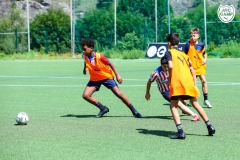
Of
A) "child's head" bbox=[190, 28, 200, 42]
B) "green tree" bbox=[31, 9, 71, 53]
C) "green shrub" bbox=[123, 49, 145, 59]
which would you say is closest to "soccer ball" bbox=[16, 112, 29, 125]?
"child's head" bbox=[190, 28, 200, 42]

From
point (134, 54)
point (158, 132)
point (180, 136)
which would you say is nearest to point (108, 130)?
point (158, 132)

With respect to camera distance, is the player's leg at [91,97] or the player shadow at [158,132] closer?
the player shadow at [158,132]

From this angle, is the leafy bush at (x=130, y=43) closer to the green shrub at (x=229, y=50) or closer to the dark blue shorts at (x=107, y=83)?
the green shrub at (x=229, y=50)

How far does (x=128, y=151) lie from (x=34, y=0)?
279 ft

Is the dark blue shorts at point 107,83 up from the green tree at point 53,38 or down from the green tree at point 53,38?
down

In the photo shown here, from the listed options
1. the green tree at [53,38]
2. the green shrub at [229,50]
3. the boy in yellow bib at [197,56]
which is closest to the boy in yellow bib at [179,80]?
the boy in yellow bib at [197,56]

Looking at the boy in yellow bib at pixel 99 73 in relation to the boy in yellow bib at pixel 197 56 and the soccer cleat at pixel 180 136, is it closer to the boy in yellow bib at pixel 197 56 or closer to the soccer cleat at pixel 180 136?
the boy in yellow bib at pixel 197 56

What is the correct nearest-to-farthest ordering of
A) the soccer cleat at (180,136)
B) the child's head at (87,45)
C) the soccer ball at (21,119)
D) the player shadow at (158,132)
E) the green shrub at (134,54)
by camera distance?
the soccer cleat at (180,136)
the player shadow at (158,132)
the soccer ball at (21,119)
the child's head at (87,45)
the green shrub at (134,54)

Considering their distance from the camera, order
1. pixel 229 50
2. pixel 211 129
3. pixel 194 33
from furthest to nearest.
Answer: pixel 229 50 < pixel 194 33 < pixel 211 129

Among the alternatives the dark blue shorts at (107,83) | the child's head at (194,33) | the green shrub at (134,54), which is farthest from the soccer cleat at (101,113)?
the green shrub at (134,54)

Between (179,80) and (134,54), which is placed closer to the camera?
(179,80)

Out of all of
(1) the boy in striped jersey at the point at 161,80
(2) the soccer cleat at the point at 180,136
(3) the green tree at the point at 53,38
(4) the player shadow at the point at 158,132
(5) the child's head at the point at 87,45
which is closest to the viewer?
(2) the soccer cleat at the point at 180,136

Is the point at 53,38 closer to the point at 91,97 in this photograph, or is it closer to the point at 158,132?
the point at 91,97

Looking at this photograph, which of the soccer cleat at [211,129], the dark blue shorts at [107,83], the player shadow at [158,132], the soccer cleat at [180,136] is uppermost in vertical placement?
the dark blue shorts at [107,83]
